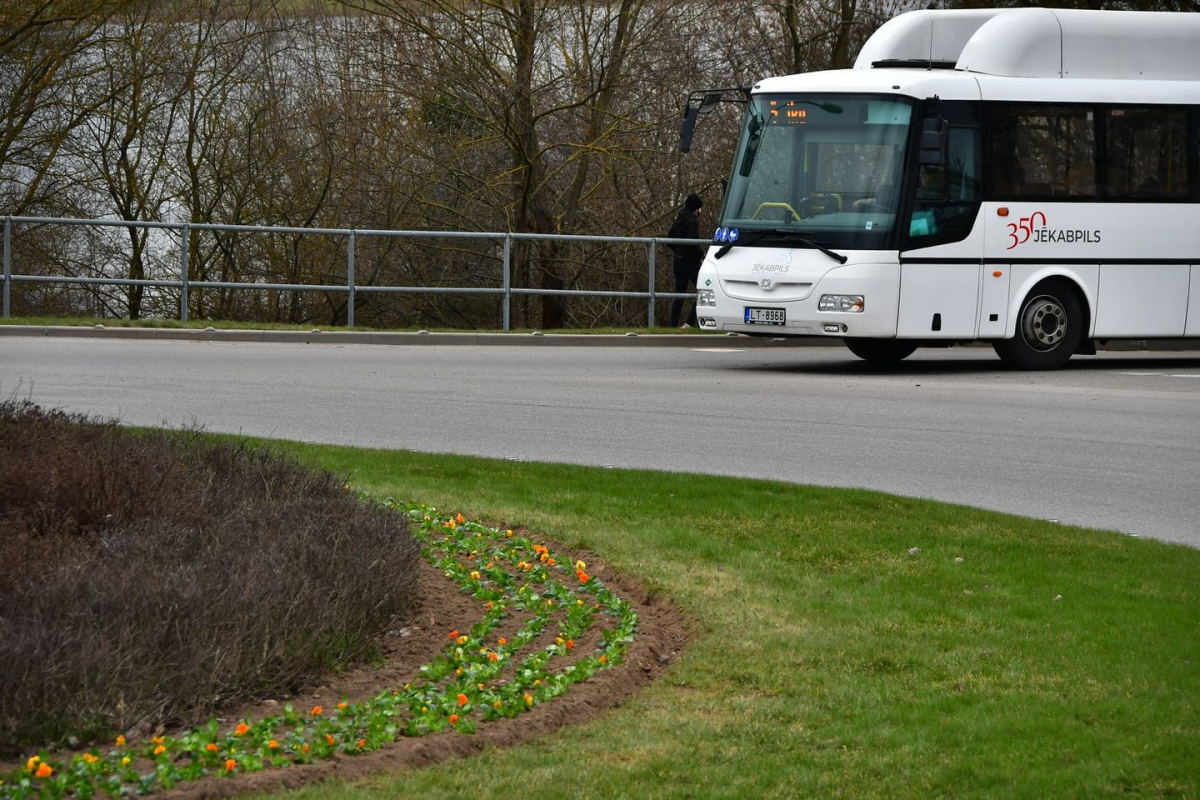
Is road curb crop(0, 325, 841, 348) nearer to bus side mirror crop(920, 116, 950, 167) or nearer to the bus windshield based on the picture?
the bus windshield

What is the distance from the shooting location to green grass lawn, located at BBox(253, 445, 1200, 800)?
425 centimetres

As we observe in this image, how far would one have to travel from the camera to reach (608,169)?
27.5m

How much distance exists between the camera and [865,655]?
5438 millimetres

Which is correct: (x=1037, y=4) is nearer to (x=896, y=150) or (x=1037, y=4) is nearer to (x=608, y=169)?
(x=608, y=169)

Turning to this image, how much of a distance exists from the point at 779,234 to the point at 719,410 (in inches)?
172

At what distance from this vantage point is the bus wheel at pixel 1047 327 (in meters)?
18.2

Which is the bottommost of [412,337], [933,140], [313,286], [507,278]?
[412,337]

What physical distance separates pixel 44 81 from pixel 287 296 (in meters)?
5.87

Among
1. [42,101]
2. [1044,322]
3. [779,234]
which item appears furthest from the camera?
[42,101]

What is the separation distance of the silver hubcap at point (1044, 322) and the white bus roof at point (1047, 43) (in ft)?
8.77

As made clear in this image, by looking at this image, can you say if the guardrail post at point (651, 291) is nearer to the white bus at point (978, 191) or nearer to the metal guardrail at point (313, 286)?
the metal guardrail at point (313, 286)

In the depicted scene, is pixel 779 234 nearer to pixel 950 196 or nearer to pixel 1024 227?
pixel 950 196

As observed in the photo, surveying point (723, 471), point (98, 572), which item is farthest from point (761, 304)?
point (98, 572)

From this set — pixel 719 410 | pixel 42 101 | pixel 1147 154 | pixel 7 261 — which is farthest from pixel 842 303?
pixel 42 101
